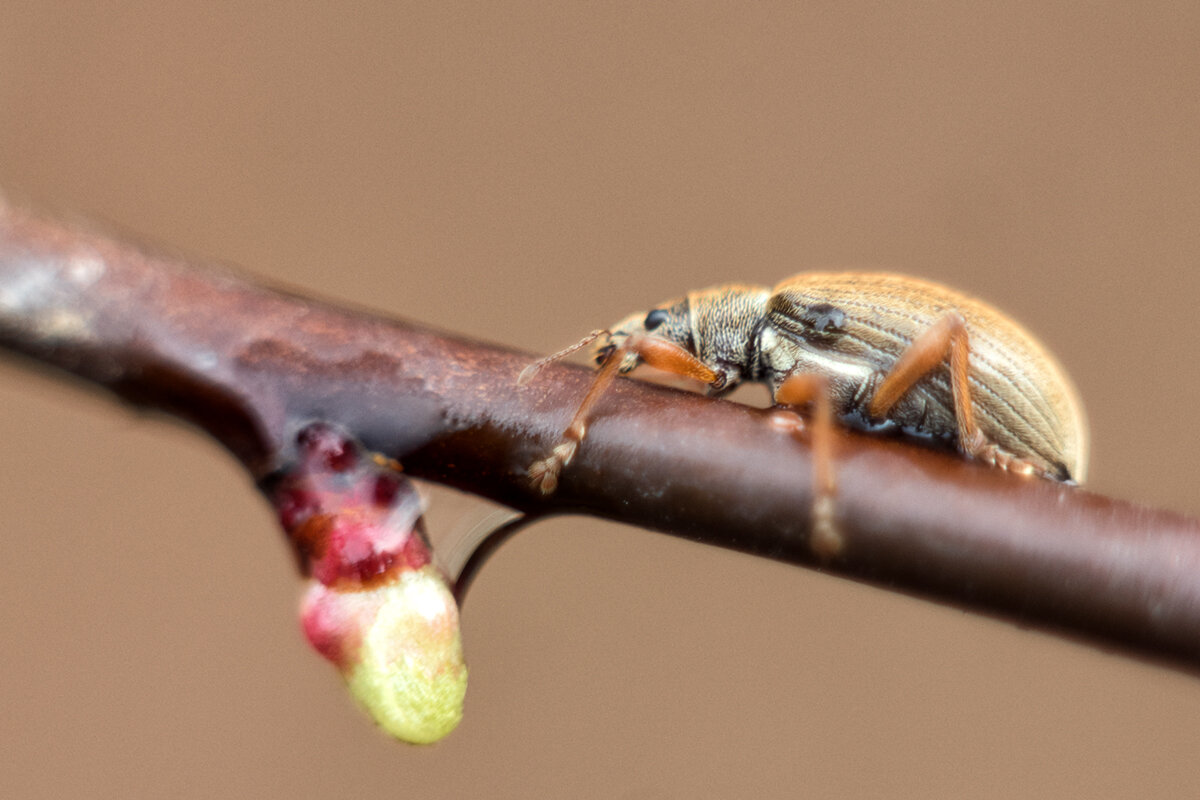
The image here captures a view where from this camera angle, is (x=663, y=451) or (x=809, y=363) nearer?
(x=663, y=451)

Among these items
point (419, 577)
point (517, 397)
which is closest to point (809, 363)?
point (517, 397)

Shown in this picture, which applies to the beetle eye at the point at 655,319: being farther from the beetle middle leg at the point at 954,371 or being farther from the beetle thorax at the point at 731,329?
the beetle middle leg at the point at 954,371

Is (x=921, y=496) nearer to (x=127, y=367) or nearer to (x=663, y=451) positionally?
(x=663, y=451)

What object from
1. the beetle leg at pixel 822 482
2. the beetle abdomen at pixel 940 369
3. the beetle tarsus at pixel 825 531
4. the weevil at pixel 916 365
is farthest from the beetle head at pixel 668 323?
the beetle tarsus at pixel 825 531

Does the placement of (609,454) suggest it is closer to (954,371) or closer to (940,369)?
(954,371)

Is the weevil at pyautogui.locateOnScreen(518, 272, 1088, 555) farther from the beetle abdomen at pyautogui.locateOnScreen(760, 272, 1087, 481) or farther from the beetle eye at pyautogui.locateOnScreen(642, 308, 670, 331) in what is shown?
the beetle eye at pyautogui.locateOnScreen(642, 308, 670, 331)

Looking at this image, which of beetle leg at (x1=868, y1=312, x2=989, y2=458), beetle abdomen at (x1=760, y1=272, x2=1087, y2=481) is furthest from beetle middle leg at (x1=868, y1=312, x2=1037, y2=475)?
beetle abdomen at (x1=760, y1=272, x2=1087, y2=481)
